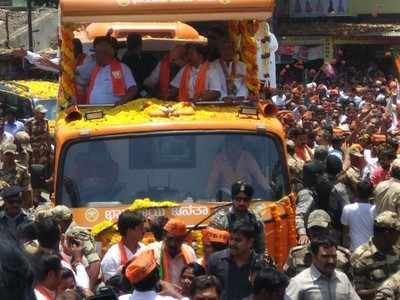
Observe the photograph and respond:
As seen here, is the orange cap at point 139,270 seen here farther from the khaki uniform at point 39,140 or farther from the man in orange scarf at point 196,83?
the khaki uniform at point 39,140

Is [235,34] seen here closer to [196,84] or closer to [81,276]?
[196,84]

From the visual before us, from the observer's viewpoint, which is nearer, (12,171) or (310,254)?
(310,254)

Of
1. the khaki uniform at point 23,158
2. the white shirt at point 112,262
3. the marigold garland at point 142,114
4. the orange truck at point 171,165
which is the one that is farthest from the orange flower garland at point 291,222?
the khaki uniform at point 23,158

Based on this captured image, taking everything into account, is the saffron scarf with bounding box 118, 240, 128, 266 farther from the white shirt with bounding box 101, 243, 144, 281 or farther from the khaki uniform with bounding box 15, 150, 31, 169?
the khaki uniform with bounding box 15, 150, 31, 169

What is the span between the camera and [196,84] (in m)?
11.0

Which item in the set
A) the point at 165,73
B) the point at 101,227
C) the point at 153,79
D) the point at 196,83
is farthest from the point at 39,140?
the point at 101,227

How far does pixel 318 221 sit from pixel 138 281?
2.50 m

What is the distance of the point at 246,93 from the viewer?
11.1 m

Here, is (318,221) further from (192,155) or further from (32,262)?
(32,262)

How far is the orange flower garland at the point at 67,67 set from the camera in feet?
35.9

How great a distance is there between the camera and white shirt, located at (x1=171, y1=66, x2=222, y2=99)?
36.0 ft

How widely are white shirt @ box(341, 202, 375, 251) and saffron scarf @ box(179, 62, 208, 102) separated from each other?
1.93 meters

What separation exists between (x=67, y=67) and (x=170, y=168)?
208 centimetres

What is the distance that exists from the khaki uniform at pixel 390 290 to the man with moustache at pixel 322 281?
0.15m
